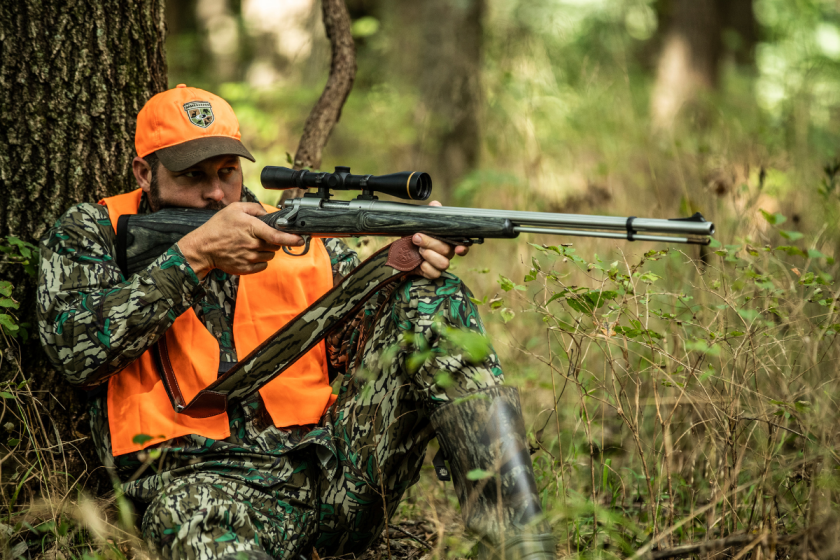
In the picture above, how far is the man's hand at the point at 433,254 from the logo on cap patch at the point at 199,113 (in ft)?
3.68

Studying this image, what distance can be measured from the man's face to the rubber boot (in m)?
1.38

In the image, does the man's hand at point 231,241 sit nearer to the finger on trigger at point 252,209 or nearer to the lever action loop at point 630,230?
the finger on trigger at point 252,209

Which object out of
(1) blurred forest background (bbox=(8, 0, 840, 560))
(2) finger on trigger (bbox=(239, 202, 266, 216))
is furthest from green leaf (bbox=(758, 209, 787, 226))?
(2) finger on trigger (bbox=(239, 202, 266, 216))

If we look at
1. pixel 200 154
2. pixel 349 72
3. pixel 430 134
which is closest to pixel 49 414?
pixel 200 154

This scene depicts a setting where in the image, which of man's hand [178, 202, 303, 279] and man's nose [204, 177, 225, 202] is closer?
man's hand [178, 202, 303, 279]

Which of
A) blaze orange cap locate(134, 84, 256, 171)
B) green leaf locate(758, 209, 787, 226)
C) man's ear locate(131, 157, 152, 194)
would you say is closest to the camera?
blaze orange cap locate(134, 84, 256, 171)

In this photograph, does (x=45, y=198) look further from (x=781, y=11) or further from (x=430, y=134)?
(x=781, y=11)

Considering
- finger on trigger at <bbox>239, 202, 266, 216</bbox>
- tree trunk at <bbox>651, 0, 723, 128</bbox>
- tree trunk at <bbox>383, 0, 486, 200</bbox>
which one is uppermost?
tree trunk at <bbox>651, 0, 723, 128</bbox>

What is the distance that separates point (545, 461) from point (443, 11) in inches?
282

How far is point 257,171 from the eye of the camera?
25.2ft

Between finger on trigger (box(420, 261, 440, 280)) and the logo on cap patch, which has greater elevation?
the logo on cap patch

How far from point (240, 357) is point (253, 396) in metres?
0.18

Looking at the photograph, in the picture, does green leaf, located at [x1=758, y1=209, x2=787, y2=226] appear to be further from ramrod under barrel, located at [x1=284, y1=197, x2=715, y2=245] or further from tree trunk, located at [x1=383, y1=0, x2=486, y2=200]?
tree trunk, located at [x1=383, y1=0, x2=486, y2=200]

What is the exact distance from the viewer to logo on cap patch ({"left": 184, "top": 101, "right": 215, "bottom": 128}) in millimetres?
2990
